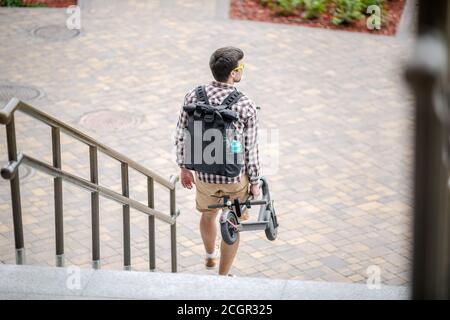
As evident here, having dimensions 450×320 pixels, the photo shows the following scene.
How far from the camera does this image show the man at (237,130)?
552 centimetres

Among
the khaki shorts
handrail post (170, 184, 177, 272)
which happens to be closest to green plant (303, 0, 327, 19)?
handrail post (170, 184, 177, 272)

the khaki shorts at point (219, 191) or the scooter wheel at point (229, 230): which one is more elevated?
the khaki shorts at point (219, 191)

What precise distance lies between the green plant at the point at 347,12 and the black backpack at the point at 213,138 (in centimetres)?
774

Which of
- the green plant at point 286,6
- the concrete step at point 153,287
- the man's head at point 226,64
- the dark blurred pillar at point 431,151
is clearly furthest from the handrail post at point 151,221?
the green plant at point 286,6

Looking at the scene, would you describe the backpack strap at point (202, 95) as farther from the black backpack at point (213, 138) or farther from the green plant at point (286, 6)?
the green plant at point (286, 6)

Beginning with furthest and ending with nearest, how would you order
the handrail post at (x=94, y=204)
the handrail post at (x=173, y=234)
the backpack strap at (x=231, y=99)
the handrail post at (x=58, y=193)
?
the handrail post at (x=173, y=234) < the backpack strap at (x=231, y=99) < the handrail post at (x=94, y=204) < the handrail post at (x=58, y=193)

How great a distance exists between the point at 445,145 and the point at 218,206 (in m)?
4.55

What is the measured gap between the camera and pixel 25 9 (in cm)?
1348

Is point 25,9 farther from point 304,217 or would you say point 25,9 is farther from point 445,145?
point 445,145

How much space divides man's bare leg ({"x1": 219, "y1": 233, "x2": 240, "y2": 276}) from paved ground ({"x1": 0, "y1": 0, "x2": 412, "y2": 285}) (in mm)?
785

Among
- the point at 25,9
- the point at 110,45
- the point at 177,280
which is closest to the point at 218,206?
the point at 177,280

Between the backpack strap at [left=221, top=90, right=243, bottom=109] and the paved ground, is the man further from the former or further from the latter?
the paved ground

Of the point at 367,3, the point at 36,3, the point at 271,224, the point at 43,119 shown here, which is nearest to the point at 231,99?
the point at 271,224

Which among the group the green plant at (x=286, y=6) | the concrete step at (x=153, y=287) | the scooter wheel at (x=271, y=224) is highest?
the concrete step at (x=153, y=287)
